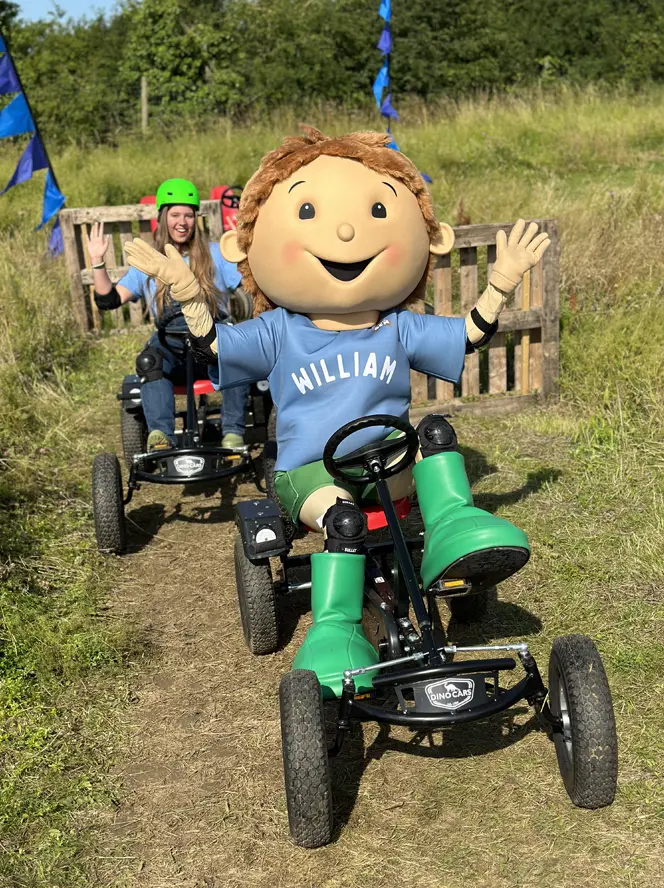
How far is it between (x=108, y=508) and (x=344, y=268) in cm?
184

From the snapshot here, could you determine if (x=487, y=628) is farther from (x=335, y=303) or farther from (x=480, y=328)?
(x=335, y=303)

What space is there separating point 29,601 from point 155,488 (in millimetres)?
1781

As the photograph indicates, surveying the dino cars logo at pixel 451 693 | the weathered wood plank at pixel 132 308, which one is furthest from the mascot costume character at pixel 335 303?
the weathered wood plank at pixel 132 308

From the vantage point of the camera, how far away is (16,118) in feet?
30.9

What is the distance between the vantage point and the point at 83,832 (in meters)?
2.87

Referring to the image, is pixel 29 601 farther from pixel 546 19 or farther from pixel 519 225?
pixel 546 19

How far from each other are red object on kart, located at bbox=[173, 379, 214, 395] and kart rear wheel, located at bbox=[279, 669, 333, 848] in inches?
112

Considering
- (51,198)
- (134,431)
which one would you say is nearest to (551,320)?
(134,431)

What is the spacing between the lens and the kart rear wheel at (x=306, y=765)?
102 inches

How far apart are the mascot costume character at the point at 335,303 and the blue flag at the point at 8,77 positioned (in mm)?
6663

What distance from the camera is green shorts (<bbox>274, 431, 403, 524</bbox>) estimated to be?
3584 millimetres

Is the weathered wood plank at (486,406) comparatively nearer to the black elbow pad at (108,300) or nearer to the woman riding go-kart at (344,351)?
the black elbow pad at (108,300)

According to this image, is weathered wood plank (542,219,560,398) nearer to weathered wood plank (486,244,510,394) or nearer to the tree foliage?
weathered wood plank (486,244,510,394)

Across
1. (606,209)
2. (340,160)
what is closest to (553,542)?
(340,160)
